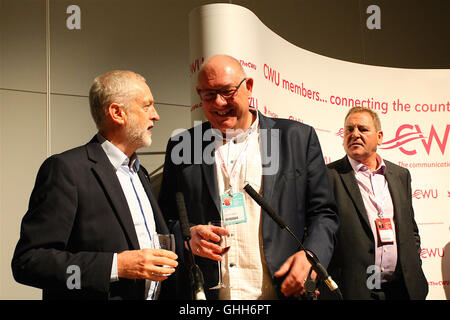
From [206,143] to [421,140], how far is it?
2728 millimetres

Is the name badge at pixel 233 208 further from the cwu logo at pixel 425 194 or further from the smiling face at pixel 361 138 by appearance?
the cwu logo at pixel 425 194

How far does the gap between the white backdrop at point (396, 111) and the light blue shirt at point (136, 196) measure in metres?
1.65

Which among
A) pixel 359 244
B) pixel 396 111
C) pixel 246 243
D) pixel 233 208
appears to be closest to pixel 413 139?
pixel 396 111

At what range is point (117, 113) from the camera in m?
2.09

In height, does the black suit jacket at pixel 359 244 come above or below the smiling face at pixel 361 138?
below

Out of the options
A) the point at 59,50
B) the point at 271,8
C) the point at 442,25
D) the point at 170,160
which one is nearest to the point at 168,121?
the point at 59,50

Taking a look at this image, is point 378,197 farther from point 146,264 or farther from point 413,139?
point 146,264

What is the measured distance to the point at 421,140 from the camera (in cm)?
438

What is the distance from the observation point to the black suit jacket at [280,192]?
6.84 ft

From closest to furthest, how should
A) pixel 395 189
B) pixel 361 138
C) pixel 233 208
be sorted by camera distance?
1. pixel 233 208
2. pixel 395 189
3. pixel 361 138

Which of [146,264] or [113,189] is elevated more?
[113,189]

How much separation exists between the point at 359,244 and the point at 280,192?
46.4 inches

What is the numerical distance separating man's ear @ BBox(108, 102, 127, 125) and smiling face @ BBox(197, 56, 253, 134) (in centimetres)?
39

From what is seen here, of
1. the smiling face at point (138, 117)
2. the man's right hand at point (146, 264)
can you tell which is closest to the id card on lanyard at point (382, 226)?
the smiling face at point (138, 117)
